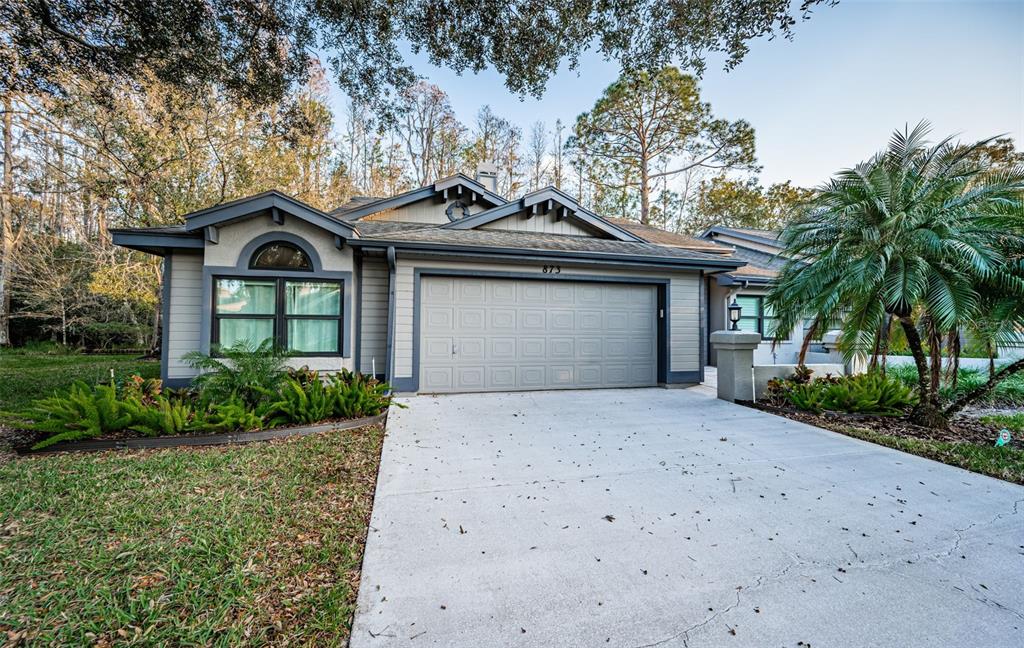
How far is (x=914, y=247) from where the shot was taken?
17.3ft

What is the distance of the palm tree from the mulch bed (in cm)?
27

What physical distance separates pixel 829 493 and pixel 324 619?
3.85 m

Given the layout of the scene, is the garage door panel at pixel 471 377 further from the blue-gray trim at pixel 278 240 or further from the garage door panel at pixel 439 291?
the blue-gray trim at pixel 278 240

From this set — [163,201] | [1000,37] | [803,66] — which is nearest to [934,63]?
[1000,37]

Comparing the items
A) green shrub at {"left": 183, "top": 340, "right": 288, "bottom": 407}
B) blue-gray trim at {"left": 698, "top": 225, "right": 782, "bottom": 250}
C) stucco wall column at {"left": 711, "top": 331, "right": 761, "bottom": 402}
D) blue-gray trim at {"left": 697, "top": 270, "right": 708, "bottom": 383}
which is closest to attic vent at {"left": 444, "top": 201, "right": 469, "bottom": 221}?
blue-gray trim at {"left": 697, "top": 270, "right": 708, "bottom": 383}

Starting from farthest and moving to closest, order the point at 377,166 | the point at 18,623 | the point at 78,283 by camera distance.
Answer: the point at 377,166 < the point at 78,283 < the point at 18,623

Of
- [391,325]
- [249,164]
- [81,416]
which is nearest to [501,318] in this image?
[391,325]

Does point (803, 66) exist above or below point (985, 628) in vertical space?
above

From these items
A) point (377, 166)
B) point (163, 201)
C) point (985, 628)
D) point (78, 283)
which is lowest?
point (985, 628)

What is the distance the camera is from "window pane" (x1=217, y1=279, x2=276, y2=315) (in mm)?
6867

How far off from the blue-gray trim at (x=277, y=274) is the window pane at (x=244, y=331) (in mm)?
200

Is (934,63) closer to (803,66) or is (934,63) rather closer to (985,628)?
(803,66)

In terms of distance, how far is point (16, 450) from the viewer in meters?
4.52

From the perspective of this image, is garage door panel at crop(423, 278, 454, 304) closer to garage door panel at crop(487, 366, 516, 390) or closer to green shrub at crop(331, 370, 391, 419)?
garage door panel at crop(487, 366, 516, 390)
